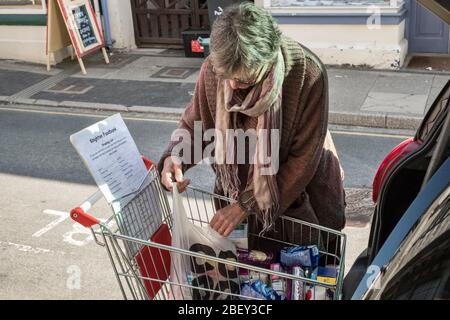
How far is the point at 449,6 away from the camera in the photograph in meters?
1.89

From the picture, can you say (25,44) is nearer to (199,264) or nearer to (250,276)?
(199,264)

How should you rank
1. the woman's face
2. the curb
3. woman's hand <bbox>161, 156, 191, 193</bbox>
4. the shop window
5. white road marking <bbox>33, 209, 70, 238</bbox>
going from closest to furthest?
the woman's face < woman's hand <bbox>161, 156, 191, 193</bbox> < white road marking <bbox>33, 209, 70, 238</bbox> < the curb < the shop window

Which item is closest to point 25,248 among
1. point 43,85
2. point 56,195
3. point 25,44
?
point 56,195

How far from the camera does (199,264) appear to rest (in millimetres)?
2463

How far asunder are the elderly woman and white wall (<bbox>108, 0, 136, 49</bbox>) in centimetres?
879

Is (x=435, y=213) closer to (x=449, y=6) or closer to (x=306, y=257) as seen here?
(x=449, y=6)

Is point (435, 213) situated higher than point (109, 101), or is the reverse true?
point (435, 213)

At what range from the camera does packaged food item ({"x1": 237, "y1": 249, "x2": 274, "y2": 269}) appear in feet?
8.40

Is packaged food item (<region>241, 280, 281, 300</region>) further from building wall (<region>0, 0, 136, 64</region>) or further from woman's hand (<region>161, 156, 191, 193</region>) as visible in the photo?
building wall (<region>0, 0, 136, 64</region>)

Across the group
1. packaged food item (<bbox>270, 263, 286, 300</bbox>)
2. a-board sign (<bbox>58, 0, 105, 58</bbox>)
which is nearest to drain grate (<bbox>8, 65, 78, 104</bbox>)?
a-board sign (<bbox>58, 0, 105, 58</bbox>)

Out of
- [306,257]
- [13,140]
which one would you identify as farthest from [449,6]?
[13,140]

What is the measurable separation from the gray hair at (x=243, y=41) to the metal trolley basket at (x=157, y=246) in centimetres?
69

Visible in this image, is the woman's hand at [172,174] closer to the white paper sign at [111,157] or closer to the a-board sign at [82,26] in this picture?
the white paper sign at [111,157]
